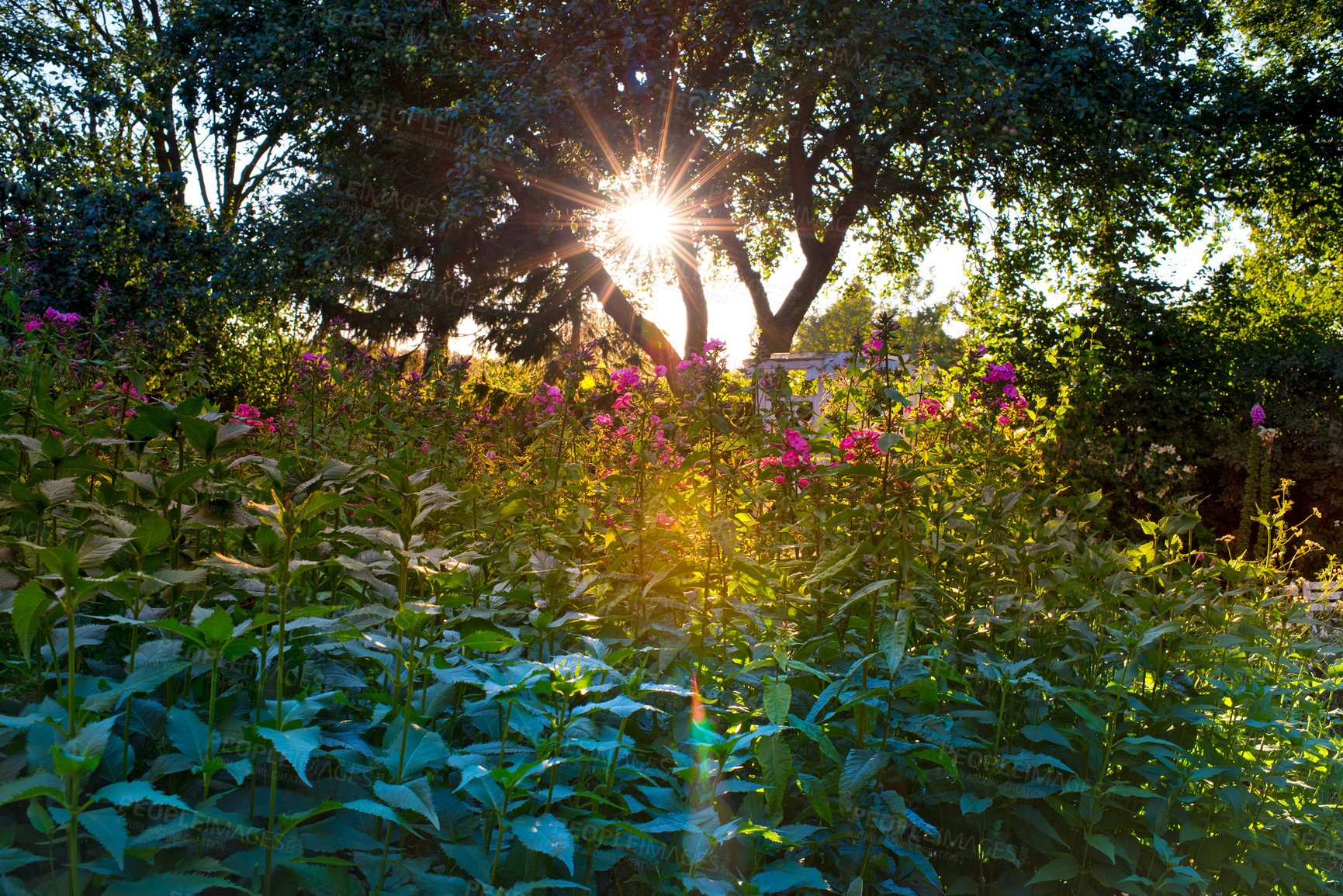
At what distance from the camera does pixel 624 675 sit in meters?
1.79

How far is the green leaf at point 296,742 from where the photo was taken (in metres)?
1.06

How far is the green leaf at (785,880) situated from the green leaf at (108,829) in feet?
3.01

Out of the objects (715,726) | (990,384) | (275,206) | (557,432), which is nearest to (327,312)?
(275,206)

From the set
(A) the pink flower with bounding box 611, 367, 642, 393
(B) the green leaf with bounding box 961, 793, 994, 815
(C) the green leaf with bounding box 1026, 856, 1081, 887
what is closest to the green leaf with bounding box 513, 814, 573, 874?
(B) the green leaf with bounding box 961, 793, 994, 815

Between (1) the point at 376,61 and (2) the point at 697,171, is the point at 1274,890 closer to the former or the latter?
(2) the point at 697,171

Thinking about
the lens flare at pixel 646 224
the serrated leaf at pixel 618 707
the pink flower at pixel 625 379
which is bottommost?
the serrated leaf at pixel 618 707

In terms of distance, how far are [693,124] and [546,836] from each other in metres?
13.1

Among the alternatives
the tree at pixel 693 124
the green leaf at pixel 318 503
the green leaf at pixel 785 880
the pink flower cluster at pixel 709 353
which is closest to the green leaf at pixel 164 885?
the green leaf at pixel 318 503

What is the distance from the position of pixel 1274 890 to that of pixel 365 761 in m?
2.65

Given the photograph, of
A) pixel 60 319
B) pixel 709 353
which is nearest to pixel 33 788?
pixel 709 353

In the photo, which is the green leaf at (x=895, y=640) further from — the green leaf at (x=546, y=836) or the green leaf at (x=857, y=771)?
the green leaf at (x=546, y=836)

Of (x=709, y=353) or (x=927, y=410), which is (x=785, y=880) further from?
(x=927, y=410)

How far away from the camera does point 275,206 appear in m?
14.4

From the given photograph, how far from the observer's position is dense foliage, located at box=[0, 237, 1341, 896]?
1.25 m
